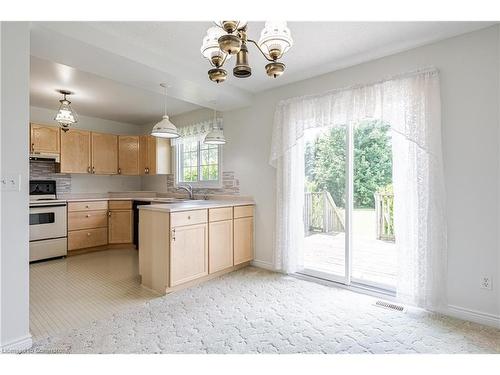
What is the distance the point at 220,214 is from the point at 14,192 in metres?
2.02

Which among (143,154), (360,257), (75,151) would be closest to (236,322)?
(360,257)

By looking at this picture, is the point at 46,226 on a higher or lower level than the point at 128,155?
lower

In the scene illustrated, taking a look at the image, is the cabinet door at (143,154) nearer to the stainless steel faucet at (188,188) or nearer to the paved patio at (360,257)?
the stainless steel faucet at (188,188)

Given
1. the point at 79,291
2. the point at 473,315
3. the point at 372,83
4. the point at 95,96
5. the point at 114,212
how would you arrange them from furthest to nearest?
the point at 114,212, the point at 95,96, the point at 79,291, the point at 372,83, the point at 473,315

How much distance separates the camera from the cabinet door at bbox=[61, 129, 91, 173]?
4.62 meters

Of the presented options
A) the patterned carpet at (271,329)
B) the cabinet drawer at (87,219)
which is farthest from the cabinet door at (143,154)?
the patterned carpet at (271,329)

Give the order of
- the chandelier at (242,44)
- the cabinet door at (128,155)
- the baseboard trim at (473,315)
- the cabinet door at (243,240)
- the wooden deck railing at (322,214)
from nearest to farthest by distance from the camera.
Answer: the chandelier at (242,44) < the baseboard trim at (473,315) < the wooden deck railing at (322,214) < the cabinet door at (243,240) < the cabinet door at (128,155)

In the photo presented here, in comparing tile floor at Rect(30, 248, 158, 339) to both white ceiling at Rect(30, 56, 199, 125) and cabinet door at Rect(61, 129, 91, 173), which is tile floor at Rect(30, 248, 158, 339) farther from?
white ceiling at Rect(30, 56, 199, 125)

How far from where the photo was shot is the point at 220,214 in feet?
11.2

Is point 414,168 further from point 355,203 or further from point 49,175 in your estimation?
point 49,175

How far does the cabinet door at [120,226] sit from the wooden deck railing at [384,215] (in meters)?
4.15

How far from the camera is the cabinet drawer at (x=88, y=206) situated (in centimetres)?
447
